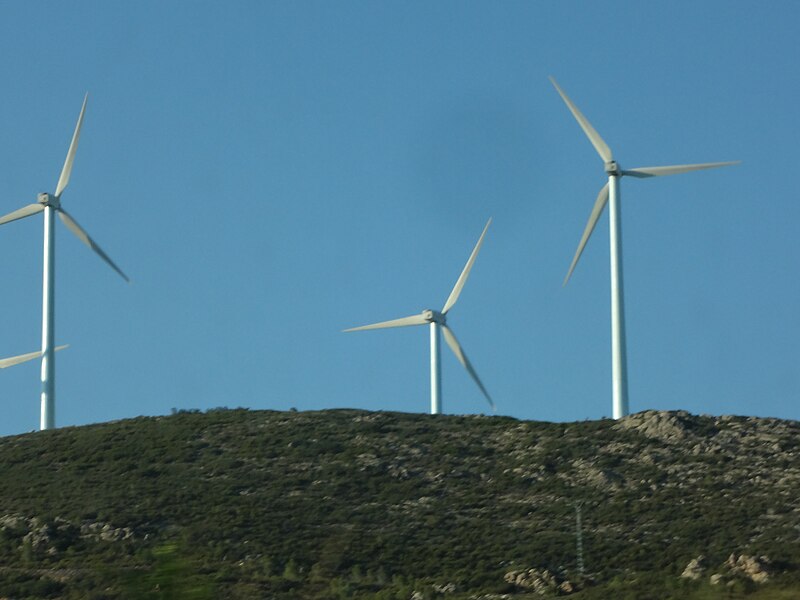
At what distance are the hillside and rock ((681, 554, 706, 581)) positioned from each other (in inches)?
8.9

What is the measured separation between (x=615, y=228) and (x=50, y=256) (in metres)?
37.3

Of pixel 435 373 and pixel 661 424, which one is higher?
pixel 435 373

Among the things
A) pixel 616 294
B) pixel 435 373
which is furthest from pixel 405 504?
pixel 435 373

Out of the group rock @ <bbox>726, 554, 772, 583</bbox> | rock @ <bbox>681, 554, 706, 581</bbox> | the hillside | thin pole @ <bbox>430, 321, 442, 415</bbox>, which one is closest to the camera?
rock @ <bbox>726, 554, 772, 583</bbox>

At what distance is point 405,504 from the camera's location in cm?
8019

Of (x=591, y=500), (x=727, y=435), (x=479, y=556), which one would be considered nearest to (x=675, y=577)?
(x=479, y=556)

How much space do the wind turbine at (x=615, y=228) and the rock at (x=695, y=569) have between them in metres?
24.3

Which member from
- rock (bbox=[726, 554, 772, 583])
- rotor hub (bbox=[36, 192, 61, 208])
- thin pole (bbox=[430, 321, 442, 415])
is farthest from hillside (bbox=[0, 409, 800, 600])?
rotor hub (bbox=[36, 192, 61, 208])

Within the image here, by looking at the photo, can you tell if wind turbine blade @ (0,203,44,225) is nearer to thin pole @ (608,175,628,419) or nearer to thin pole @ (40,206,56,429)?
thin pole @ (40,206,56,429)

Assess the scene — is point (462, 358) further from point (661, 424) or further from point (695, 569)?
point (695, 569)

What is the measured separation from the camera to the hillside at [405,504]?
2517 inches

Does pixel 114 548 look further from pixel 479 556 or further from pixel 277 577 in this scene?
pixel 479 556

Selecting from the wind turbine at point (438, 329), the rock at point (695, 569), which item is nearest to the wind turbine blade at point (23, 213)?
the wind turbine at point (438, 329)

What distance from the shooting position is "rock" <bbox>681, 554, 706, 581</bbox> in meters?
62.8
